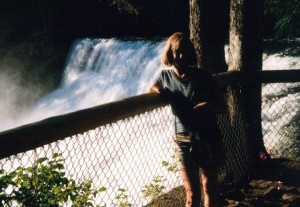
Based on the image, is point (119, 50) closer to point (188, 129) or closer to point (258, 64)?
point (258, 64)

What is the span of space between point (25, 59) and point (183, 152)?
1626 cm

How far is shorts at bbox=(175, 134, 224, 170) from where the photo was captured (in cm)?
260

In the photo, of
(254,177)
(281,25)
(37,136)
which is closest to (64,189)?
(37,136)

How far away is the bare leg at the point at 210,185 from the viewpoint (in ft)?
Result: 8.85

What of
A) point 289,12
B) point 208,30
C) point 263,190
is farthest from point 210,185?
point 289,12

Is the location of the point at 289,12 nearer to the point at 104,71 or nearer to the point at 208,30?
the point at 208,30

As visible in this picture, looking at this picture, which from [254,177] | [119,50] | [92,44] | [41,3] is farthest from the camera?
[41,3]

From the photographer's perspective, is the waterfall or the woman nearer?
the woman

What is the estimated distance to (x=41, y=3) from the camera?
57.0ft

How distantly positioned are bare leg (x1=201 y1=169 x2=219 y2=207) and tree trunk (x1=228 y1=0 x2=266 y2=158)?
1.41 m

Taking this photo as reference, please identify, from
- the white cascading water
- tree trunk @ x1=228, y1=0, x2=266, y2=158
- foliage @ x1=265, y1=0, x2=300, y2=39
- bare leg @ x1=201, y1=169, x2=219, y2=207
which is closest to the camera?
bare leg @ x1=201, y1=169, x2=219, y2=207

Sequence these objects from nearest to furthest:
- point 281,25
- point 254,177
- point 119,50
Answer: point 254,177 < point 281,25 < point 119,50

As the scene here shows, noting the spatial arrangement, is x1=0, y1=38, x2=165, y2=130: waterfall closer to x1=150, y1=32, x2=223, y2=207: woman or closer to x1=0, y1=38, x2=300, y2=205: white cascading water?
x1=0, y1=38, x2=300, y2=205: white cascading water

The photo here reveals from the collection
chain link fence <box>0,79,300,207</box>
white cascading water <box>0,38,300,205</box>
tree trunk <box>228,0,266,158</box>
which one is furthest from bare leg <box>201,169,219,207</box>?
white cascading water <box>0,38,300,205</box>
